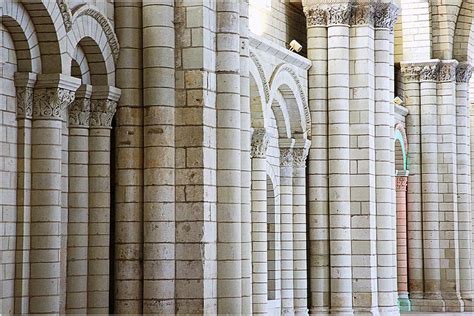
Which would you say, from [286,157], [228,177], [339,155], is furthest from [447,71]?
[228,177]

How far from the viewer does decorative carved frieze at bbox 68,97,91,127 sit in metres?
19.6

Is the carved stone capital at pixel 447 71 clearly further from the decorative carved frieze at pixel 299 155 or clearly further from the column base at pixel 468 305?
the decorative carved frieze at pixel 299 155

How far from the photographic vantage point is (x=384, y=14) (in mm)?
30281

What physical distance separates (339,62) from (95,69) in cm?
1061

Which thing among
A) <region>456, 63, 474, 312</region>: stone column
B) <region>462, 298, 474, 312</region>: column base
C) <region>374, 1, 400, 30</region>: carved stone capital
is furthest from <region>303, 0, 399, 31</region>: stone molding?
<region>462, 298, 474, 312</region>: column base

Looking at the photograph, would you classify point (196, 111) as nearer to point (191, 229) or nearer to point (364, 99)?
point (191, 229)

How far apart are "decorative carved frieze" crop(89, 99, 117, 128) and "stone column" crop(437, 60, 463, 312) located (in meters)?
18.9

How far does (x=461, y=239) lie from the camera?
37.7 metres

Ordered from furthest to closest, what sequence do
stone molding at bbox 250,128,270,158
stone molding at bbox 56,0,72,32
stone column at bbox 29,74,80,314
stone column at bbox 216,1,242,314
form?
stone molding at bbox 250,128,270,158 → stone column at bbox 216,1,242,314 → stone molding at bbox 56,0,72,32 → stone column at bbox 29,74,80,314

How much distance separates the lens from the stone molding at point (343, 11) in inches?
1156

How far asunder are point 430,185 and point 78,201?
1928 cm

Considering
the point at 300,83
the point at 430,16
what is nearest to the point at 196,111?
the point at 300,83

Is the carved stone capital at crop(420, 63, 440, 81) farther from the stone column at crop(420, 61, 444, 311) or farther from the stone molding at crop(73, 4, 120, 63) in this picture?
the stone molding at crop(73, 4, 120, 63)

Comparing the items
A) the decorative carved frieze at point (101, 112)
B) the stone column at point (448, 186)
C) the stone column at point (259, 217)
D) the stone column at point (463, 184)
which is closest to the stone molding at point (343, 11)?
the stone column at point (259, 217)
